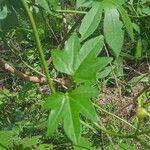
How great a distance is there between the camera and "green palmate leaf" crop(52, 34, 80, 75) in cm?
103

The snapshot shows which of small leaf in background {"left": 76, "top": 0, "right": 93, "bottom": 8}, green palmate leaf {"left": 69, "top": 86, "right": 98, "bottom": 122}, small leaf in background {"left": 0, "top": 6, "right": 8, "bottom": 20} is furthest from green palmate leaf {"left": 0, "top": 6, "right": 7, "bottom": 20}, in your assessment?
green palmate leaf {"left": 69, "top": 86, "right": 98, "bottom": 122}

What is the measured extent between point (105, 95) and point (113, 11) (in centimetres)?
135

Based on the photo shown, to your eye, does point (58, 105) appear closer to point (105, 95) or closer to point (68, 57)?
point (68, 57)

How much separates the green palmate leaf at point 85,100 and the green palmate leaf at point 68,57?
2.1 inches

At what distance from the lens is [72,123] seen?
3.15 ft

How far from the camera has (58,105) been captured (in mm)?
981

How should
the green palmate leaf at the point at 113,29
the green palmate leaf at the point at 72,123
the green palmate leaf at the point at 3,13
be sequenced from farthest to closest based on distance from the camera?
the green palmate leaf at the point at 3,13 < the green palmate leaf at the point at 113,29 < the green palmate leaf at the point at 72,123

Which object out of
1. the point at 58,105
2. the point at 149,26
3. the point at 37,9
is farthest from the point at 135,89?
the point at 58,105

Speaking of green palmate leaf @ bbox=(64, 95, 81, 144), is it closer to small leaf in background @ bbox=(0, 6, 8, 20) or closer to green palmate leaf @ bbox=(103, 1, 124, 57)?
green palmate leaf @ bbox=(103, 1, 124, 57)

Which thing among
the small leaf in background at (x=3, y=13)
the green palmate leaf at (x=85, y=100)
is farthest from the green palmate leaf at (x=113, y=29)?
the small leaf in background at (x=3, y=13)

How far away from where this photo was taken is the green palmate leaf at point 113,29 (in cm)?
112

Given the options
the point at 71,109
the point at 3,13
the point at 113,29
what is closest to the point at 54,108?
the point at 71,109

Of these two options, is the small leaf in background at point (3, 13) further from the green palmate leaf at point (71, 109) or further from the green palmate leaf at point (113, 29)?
the green palmate leaf at point (71, 109)

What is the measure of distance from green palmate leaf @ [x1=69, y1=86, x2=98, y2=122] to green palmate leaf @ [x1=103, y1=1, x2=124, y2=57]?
15 cm
